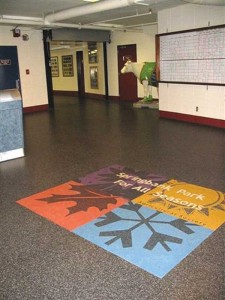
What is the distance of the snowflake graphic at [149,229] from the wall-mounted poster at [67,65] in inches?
462

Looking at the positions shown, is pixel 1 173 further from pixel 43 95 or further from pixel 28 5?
pixel 43 95

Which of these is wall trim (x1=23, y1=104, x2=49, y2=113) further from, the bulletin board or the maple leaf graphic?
the maple leaf graphic

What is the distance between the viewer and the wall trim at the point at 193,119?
665 cm

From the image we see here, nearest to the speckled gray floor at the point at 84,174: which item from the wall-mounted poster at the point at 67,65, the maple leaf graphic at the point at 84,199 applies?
the maple leaf graphic at the point at 84,199

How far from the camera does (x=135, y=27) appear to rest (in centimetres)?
963

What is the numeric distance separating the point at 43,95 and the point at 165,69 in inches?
169

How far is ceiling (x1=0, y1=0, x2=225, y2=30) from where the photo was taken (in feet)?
19.2

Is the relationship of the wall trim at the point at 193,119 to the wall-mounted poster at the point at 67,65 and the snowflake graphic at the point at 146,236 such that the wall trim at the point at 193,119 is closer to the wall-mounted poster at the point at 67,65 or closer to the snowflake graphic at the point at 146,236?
the snowflake graphic at the point at 146,236

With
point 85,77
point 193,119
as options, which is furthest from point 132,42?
point 193,119

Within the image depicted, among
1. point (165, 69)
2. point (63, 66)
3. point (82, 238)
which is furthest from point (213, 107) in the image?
point (63, 66)

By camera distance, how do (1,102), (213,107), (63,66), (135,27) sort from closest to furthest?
1. (1,102)
2. (213,107)
3. (135,27)
4. (63,66)

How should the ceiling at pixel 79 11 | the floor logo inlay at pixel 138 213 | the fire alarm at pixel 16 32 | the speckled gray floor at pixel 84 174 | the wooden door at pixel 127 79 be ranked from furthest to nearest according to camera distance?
the wooden door at pixel 127 79 → the fire alarm at pixel 16 32 → the ceiling at pixel 79 11 → the floor logo inlay at pixel 138 213 → the speckled gray floor at pixel 84 174

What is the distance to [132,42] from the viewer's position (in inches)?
410

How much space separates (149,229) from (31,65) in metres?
7.94
